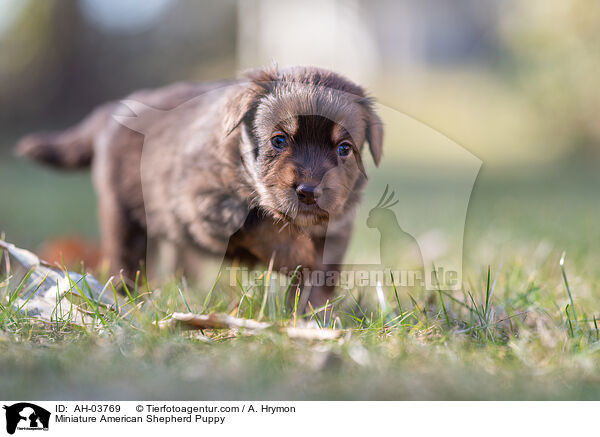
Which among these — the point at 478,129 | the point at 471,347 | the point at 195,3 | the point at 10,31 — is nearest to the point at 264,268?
the point at 471,347

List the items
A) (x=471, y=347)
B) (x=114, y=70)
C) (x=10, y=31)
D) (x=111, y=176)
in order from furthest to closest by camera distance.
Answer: (x=114, y=70)
(x=10, y=31)
(x=111, y=176)
(x=471, y=347)

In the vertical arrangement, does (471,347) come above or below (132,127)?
below

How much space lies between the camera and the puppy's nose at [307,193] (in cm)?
248

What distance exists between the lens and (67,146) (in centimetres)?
413

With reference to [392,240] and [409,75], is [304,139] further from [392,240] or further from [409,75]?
[409,75]

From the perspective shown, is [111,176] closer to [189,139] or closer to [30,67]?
A: [189,139]

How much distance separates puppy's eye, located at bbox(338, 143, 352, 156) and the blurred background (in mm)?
590

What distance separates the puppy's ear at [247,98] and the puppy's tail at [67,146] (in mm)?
1540

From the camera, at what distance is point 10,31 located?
9.64m

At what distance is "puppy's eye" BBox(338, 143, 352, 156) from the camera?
105 inches
